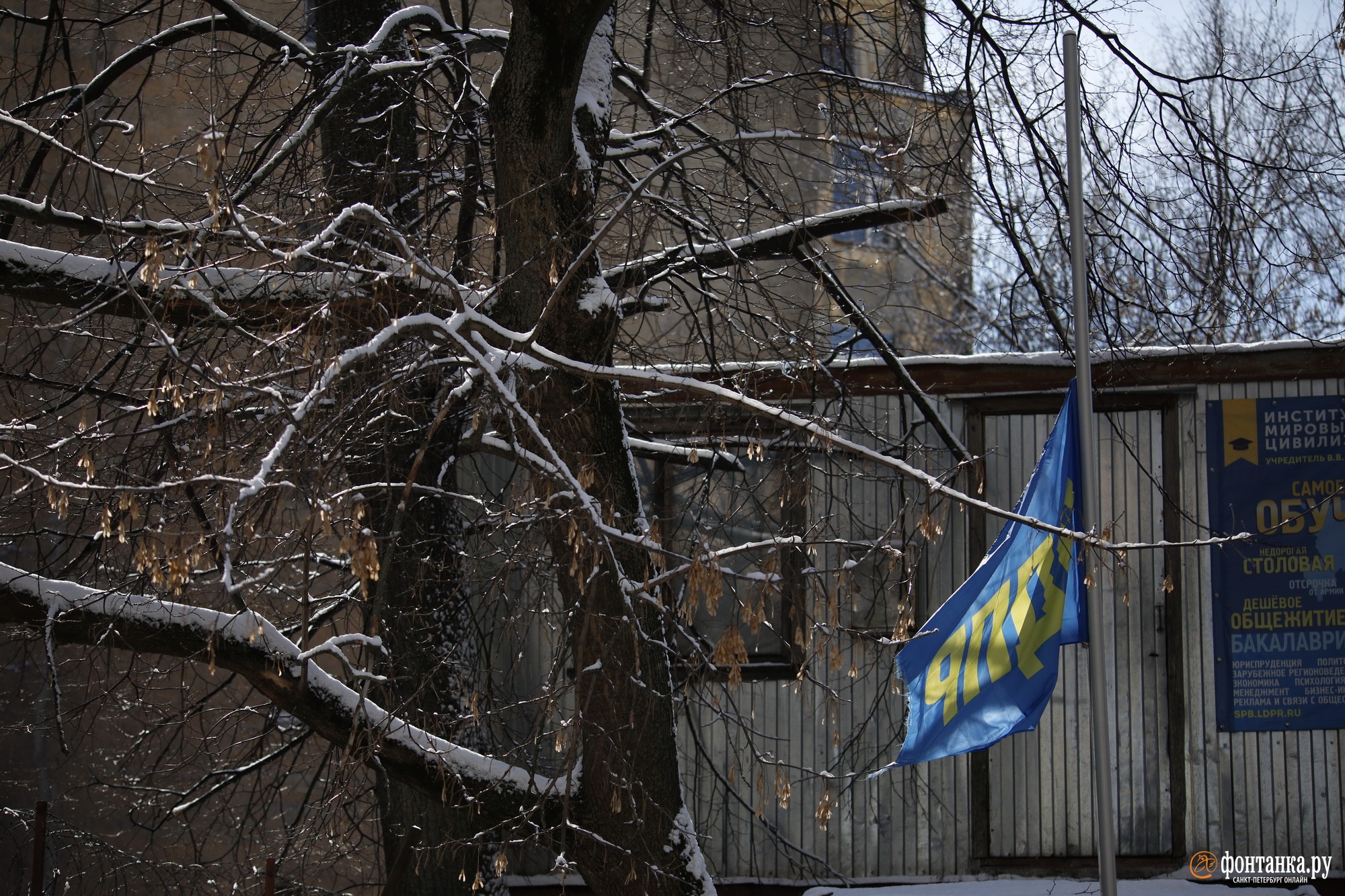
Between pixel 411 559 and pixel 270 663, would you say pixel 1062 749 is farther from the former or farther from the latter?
pixel 270 663

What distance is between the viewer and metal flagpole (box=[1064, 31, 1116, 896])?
4.34 m

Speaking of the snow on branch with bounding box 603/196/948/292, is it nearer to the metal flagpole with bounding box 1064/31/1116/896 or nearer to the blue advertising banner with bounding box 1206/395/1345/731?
the metal flagpole with bounding box 1064/31/1116/896

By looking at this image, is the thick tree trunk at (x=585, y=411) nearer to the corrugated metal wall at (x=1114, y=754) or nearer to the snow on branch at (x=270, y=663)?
the snow on branch at (x=270, y=663)

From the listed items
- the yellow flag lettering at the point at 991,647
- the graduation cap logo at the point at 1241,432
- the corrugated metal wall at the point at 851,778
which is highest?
the graduation cap logo at the point at 1241,432

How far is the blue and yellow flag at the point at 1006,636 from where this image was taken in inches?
184

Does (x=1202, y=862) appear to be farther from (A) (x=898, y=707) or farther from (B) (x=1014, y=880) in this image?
(A) (x=898, y=707)

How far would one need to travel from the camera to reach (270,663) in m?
4.79

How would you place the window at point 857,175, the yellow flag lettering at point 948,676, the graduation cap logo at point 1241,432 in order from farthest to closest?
the graduation cap logo at point 1241,432
the window at point 857,175
the yellow flag lettering at point 948,676

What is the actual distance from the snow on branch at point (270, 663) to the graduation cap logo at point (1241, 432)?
4492 millimetres

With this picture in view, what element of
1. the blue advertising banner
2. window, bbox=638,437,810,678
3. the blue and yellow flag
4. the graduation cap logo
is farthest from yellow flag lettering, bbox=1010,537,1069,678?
the graduation cap logo

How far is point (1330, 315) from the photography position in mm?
15656

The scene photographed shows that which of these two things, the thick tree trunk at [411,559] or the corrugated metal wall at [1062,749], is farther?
the corrugated metal wall at [1062,749]

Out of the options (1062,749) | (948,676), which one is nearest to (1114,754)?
(1062,749)

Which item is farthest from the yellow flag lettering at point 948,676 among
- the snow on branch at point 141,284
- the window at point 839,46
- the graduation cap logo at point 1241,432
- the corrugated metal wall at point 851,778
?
the graduation cap logo at point 1241,432
